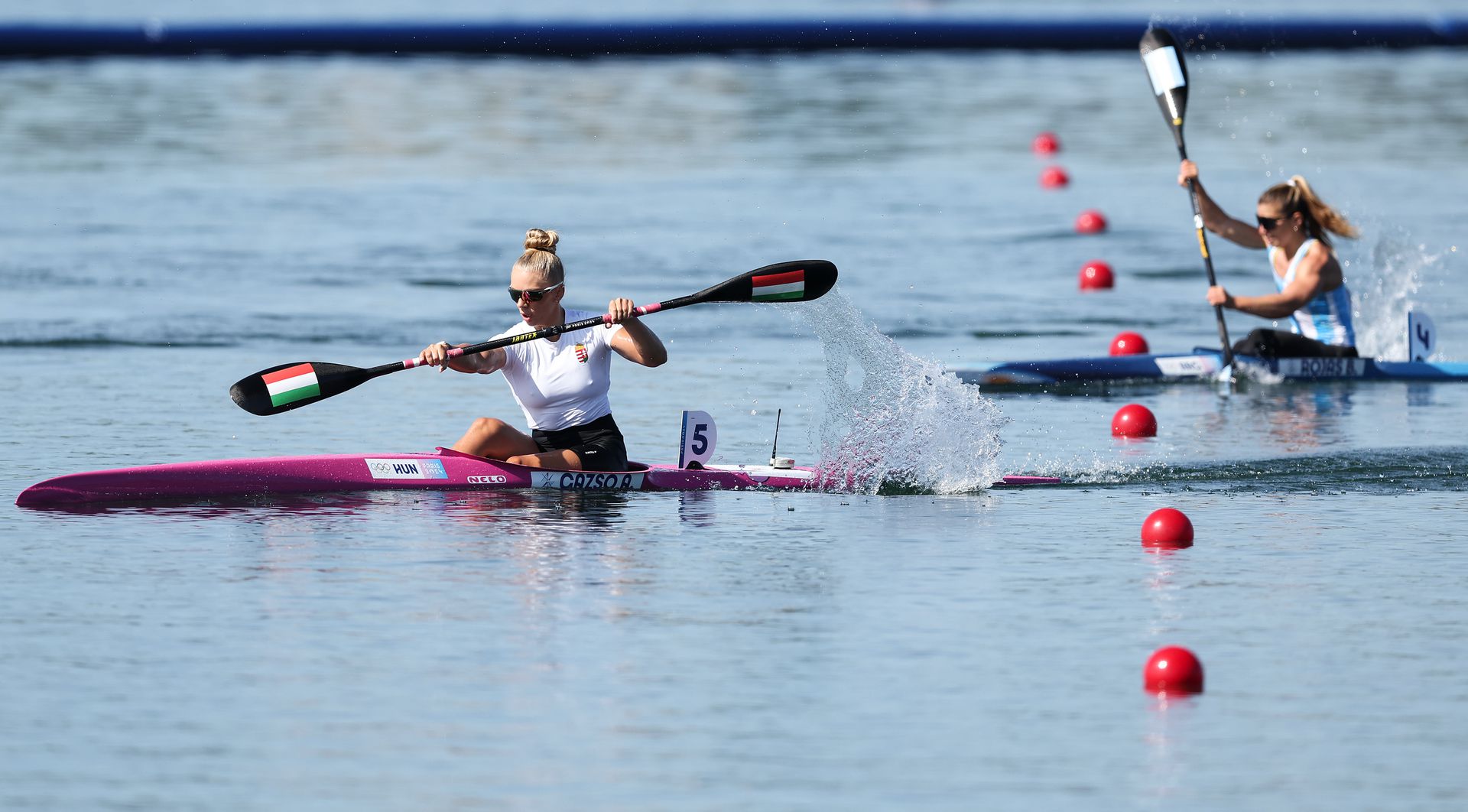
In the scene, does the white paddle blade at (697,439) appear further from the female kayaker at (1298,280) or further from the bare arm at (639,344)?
the female kayaker at (1298,280)

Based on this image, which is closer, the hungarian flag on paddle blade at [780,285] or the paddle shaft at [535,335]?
the paddle shaft at [535,335]

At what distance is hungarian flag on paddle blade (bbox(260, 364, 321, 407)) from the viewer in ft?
31.8

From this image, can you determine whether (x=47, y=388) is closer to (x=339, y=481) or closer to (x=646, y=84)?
(x=339, y=481)

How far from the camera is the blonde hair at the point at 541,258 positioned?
9.07 m

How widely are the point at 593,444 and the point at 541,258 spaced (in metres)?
0.82

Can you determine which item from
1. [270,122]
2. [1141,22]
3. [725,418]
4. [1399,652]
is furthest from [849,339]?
[1141,22]

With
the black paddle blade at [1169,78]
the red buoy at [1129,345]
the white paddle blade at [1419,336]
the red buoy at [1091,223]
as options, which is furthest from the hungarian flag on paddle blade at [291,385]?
the red buoy at [1091,223]

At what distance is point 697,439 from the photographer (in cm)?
950

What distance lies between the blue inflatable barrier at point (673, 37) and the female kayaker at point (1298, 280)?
2352 centimetres

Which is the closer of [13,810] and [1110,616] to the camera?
[13,810]

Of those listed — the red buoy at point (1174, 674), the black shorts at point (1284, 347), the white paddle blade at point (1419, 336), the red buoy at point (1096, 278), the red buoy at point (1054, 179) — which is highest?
the red buoy at point (1054, 179)

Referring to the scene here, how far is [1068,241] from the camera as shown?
18.8 meters

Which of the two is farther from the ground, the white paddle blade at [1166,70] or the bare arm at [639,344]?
the white paddle blade at [1166,70]

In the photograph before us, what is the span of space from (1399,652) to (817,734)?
189 cm
